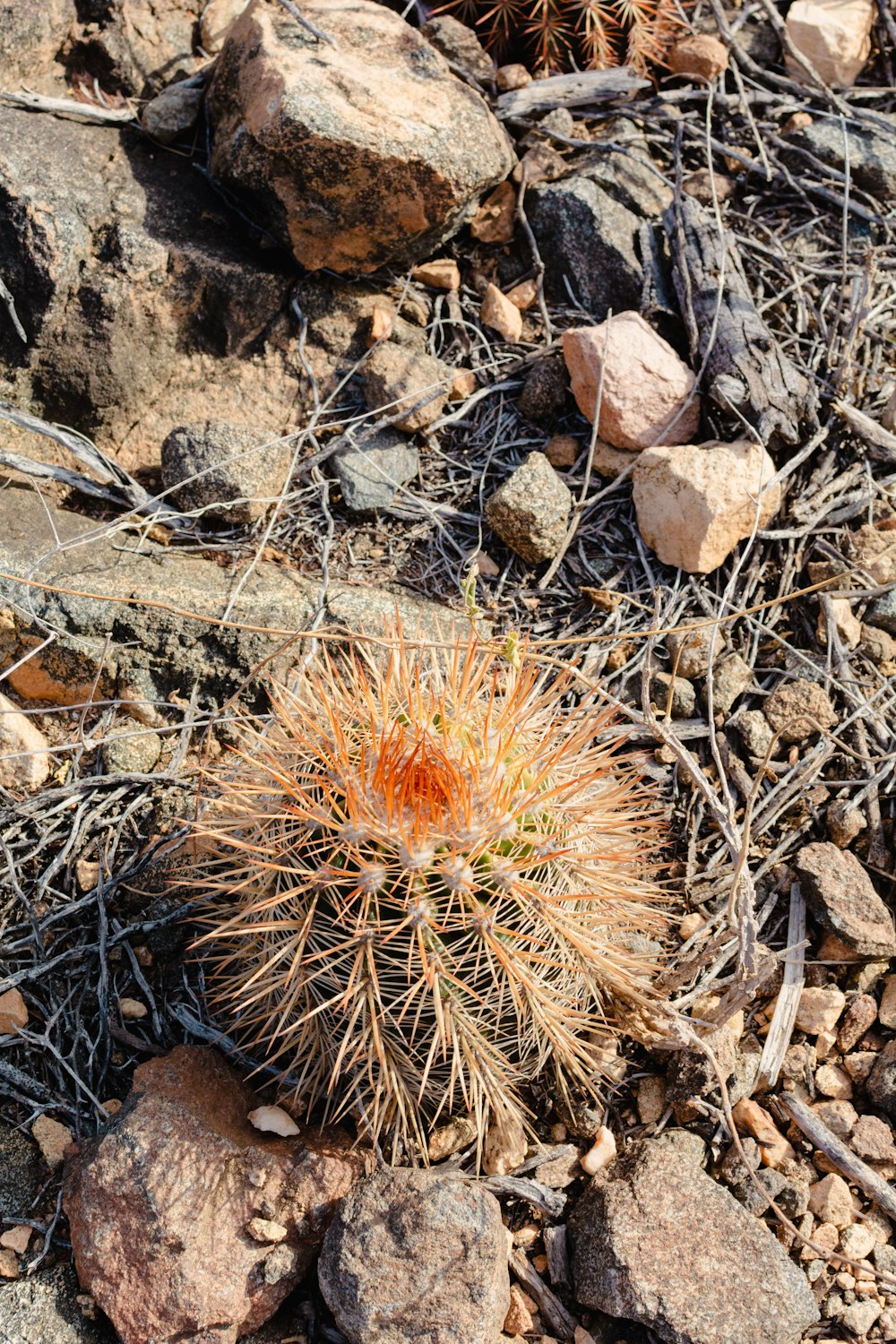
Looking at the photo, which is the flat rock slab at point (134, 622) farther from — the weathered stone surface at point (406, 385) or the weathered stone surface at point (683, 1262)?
the weathered stone surface at point (683, 1262)

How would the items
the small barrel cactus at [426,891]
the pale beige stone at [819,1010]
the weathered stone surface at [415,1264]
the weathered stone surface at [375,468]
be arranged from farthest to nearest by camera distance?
the weathered stone surface at [375,468]
the pale beige stone at [819,1010]
the weathered stone surface at [415,1264]
the small barrel cactus at [426,891]

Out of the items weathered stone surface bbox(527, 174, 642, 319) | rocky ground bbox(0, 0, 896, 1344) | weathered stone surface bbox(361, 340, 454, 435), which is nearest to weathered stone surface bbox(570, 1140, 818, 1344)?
rocky ground bbox(0, 0, 896, 1344)

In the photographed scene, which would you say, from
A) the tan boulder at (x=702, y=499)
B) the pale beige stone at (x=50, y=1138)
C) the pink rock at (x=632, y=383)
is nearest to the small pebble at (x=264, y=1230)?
the pale beige stone at (x=50, y=1138)

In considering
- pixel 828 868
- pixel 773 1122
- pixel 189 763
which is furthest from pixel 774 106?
pixel 773 1122

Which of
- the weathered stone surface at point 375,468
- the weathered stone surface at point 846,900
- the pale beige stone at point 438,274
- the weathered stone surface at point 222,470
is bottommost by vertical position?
the weathered stone surface at point 846,900

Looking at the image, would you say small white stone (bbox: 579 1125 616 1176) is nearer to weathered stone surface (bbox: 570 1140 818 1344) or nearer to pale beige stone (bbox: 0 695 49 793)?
weathered stone surface (bbox: 570 1140 818 1344)

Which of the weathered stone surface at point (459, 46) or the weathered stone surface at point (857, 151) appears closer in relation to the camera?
the weathered stone surface at point (459, 46)

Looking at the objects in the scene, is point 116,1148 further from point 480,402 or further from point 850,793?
point 480,402

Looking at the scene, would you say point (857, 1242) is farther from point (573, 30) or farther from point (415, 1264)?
point (573, 30)
